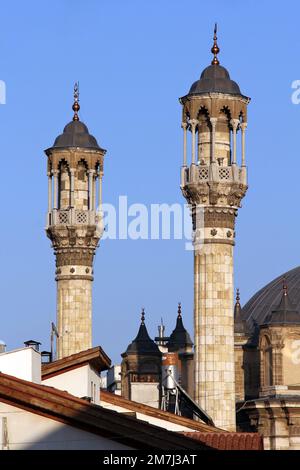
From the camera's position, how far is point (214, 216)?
6594 cm

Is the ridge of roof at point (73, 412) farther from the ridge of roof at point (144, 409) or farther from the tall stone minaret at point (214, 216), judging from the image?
the tall stone minaret at point (214, 216)

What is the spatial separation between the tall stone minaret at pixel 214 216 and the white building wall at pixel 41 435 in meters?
36.3

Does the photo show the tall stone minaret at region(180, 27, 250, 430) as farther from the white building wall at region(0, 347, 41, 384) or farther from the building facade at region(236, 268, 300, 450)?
the white building wall at region(0, 347, 41, 384)

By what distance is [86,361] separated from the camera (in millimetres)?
40062

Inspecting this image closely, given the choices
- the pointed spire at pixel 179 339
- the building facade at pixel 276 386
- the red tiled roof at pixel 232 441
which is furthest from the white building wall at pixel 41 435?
the pointed spire at pixel 179 339

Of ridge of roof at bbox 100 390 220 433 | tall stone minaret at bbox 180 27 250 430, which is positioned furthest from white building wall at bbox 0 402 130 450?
tall stone minaret at bbox 180 27 250 430

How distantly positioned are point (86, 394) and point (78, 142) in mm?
43283

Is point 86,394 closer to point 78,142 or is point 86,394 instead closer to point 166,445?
point 166,445

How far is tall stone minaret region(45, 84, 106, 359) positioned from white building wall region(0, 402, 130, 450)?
5139cm

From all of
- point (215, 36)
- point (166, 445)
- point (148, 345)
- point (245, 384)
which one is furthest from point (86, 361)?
point (148, 345)

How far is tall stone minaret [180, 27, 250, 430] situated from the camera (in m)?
64.9

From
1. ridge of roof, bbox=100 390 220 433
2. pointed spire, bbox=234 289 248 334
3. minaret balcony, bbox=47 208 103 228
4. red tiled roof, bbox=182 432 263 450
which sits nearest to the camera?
red tiled roof, bbox=182 432 263 450

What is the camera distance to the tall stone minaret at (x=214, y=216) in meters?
64.9
